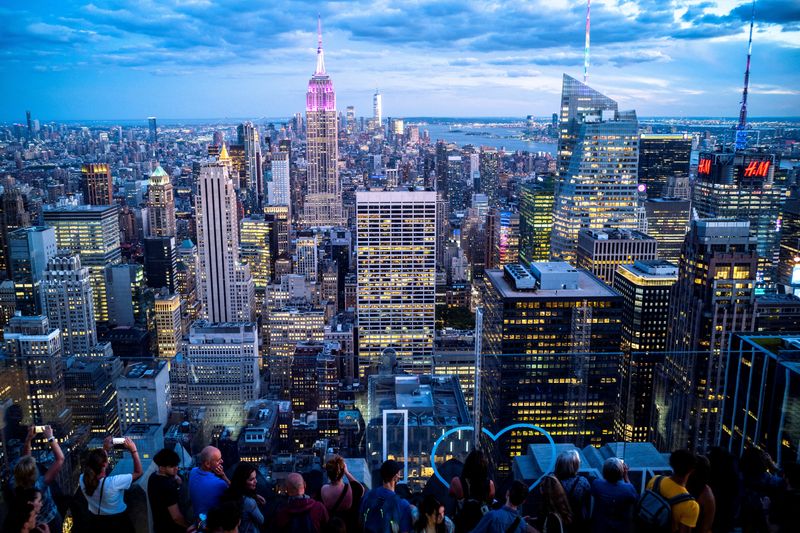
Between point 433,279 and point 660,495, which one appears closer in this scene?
point 660,495

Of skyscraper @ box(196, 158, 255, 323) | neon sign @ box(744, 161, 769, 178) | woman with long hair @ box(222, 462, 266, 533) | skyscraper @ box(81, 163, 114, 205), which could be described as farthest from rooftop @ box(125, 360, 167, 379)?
skyscraper @ box(81, 163, 114, 205)

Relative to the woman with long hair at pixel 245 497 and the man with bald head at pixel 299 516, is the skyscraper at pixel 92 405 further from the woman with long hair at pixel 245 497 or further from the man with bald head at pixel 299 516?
the man with bald head at pixel 299 516

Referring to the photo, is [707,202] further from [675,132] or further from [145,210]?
[145,210]

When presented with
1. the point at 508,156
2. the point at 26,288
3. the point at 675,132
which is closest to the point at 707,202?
the point at 675,132

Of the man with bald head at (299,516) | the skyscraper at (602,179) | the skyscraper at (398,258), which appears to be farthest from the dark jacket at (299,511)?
the skyscraper at (602,179)

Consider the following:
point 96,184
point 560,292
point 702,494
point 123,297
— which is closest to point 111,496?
point 702,494

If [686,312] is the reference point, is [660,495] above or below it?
above

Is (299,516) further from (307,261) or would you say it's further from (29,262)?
(307,261)
